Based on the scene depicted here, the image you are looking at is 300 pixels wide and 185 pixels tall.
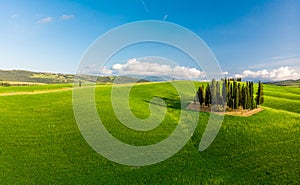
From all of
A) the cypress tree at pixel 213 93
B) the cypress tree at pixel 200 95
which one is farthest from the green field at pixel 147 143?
the cypress tree at pixel 200 95

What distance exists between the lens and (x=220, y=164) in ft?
89.6

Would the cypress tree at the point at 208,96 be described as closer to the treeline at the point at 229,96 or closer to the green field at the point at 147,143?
the treeline at the point at 229,96

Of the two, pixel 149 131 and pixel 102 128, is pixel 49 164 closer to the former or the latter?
pixel 102 128

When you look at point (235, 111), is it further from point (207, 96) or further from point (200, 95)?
point (200, 95)

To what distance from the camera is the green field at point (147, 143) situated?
24.2 m

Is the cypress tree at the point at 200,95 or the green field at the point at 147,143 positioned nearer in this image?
the green field at the point at 147,143

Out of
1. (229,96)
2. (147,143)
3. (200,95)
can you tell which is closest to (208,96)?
(200,95)

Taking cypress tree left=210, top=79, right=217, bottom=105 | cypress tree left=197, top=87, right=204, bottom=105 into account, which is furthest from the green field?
cypress tree left=197, top=87, right=204, bottom=105

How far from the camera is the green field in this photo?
2419 centimetres

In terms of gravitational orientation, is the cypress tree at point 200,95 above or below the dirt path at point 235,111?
above

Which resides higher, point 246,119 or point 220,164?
point 246,119

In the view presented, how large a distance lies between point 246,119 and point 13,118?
35.3 meters

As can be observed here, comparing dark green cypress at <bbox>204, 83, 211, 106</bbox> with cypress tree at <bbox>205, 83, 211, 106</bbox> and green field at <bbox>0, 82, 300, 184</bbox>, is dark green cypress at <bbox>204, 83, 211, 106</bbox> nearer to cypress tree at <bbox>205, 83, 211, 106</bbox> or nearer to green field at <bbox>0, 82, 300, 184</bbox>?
cypress tree at <bbox>205, 83, 211, 106</bbox>

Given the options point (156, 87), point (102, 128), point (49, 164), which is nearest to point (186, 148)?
point (102, 128)
